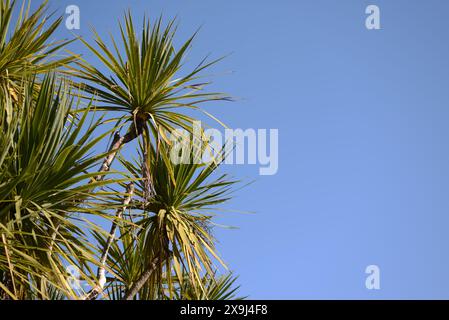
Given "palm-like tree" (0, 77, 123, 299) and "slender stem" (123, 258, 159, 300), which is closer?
"palm-like tree" (0, 77, 123, 299)

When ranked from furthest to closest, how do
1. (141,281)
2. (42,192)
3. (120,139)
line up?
1. (141,281)
2. (120,139)
3. (42,192)

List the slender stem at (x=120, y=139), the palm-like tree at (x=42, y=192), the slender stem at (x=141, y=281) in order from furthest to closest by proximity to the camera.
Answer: the slender stem at (x=141, y=281) < the slender stem at (x=120, y=139) < the palm-like tree at (x=42, y=192)

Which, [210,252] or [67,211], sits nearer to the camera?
[67,211]

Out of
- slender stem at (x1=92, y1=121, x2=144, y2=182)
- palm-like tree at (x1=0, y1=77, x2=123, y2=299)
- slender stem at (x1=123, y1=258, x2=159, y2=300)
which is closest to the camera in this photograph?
palm-like tree at (x1=0, y1=77, x2=123, y2=299)

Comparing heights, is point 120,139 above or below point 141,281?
above

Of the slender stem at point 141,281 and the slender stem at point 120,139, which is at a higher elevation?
the slender stem at point 120,139

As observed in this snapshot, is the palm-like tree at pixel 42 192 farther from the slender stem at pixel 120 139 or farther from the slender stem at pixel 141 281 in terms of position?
the slender stem at pixel 141 281

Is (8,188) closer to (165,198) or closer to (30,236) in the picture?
(30,236)

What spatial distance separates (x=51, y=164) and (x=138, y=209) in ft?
5.67

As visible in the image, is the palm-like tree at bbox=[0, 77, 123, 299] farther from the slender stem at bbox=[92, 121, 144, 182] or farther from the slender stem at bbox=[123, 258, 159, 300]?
the slender stem at bbox=[123, 258, 159, 300]
